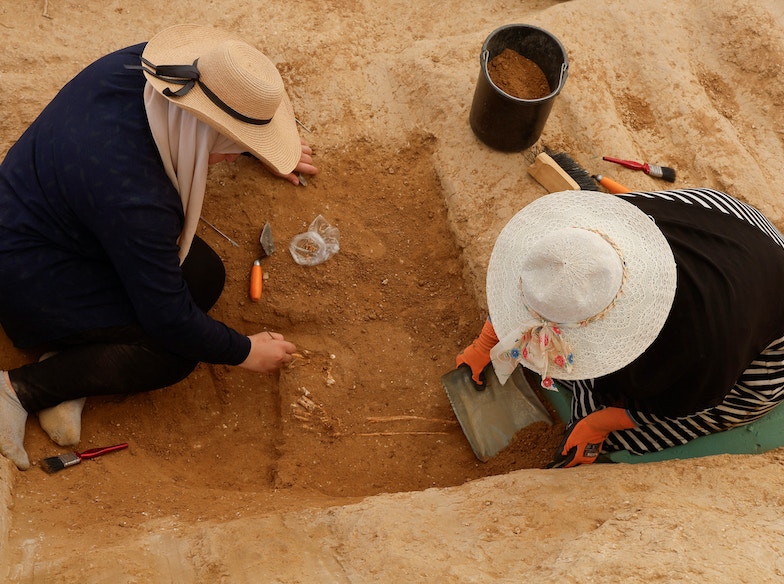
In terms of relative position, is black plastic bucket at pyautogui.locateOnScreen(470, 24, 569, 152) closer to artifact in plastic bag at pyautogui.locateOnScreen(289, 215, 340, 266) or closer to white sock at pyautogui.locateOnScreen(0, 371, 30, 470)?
artifact in plastic bag at pyautogui.locateOnScreen(289, 215, 340, 266)

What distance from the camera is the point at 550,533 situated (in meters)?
1.92

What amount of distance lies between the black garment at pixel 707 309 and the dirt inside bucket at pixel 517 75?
3.55 feet

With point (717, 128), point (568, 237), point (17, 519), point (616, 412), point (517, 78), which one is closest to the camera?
point (568, 237)

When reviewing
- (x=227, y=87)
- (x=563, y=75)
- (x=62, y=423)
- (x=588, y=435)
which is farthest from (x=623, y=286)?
(x=62, y=423)

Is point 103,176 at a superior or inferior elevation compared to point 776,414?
superior

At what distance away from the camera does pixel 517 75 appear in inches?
115

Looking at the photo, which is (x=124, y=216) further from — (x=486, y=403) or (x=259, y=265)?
(x=486, y=403)

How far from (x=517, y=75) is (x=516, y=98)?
25cm

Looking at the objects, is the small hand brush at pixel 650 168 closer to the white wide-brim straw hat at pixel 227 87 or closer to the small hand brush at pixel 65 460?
the white wide-brim straw hat at pixel 227 87

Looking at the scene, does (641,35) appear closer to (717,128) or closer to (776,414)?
(717,128)

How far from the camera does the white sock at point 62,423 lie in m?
2.36

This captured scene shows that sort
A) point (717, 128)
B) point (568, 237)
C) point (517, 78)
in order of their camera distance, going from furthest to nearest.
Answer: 1. point (717, 128)
2. point (517, 78)
3. point (568, 237)

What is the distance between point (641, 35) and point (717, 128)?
0.66 metres

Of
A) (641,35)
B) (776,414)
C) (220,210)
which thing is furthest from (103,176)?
(641,35)
